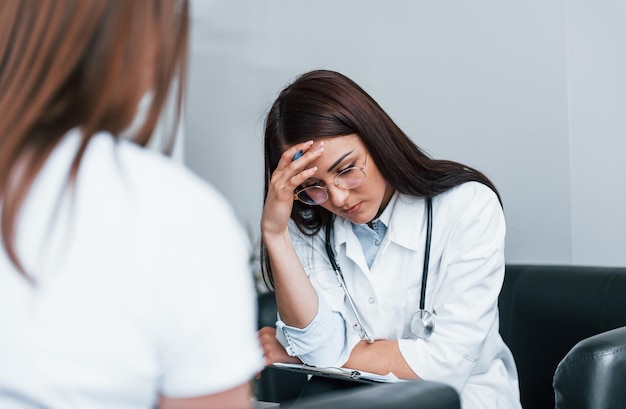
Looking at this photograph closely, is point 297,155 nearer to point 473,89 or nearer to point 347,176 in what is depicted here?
point 347,176

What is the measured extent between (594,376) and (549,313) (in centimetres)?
78

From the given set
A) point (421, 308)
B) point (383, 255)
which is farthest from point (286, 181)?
point (421, 308)

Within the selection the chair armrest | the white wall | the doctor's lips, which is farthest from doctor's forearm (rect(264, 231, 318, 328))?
the white wall

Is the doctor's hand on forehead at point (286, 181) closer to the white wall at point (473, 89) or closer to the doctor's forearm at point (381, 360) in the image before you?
the doctor's forearm at point (381, 360)

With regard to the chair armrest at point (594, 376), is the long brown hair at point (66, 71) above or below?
above

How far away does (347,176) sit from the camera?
1.97m

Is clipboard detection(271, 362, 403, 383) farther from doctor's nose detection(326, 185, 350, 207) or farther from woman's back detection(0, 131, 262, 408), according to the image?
woman's back detection(0, 131, 262, 408)

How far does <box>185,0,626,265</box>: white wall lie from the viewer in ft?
8.49

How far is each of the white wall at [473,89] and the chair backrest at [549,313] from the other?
395 mm

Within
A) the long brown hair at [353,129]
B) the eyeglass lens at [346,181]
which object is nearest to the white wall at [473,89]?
the long brown hair at [353,129]

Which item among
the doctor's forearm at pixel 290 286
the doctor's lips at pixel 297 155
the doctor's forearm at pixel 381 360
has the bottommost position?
the doctor's forearm at pixel 381 360

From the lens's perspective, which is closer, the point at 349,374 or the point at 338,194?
the point at 349,374

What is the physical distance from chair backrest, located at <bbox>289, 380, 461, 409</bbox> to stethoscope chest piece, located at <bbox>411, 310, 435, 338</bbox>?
94cm

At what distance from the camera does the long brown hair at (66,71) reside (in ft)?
2.40
